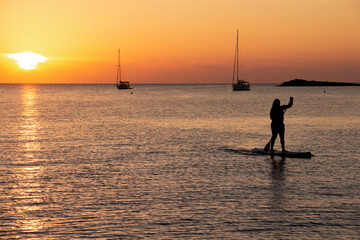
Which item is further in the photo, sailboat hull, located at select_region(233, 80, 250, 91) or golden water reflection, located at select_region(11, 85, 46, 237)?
sailboat hull, located at select_region(233, 80, 250, 91)

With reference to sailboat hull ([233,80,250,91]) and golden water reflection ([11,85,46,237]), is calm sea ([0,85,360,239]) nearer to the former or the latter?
golden water reflection ([11,85,46,237])

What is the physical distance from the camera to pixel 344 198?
1412 centimetres

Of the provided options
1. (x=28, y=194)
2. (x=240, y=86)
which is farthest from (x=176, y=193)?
(x=240, y=86)

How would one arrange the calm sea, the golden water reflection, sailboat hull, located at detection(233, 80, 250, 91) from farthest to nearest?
sailboat hull, located at detection(233, 80, 250, 91) → the golden water reflection → the calm sea

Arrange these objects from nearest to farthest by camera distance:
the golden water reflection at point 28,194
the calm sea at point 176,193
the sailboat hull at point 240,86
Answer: the calm sea at point 176,193, the golden water reflection at point 28,194, the sailboat hull at point 240,86

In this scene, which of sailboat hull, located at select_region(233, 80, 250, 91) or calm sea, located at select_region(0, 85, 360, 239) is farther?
sailboat hull, located at select_region(233, 80, 250, 91)

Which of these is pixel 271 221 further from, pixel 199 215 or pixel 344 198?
pixel 344 198

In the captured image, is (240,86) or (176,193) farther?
(240,86)

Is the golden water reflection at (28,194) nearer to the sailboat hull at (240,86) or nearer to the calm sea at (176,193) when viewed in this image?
Result: the calm sea at (176,193)

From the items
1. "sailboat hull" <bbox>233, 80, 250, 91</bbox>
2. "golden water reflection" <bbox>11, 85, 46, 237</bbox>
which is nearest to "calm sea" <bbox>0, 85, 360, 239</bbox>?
"golden water reflection" <bbox>11, 85, 46, 237</bbox>

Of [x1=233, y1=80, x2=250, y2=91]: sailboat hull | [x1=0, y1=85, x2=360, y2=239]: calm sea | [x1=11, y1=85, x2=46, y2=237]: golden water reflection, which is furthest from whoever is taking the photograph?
[x1=233, y1=80, x2=250, y2=91]: sailboat hull

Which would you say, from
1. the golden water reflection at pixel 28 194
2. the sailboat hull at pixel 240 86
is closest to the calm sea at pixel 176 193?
the golden water reflection at pixel 28 194

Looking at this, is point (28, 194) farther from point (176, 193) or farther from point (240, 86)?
point (240, 86)

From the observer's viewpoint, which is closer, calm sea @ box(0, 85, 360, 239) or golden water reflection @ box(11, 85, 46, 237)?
calm sea @ box(0, 85, 360, 239)
